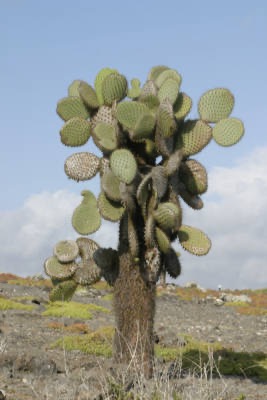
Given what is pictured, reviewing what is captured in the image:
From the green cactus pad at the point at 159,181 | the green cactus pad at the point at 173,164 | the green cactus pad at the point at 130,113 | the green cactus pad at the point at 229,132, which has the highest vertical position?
the green cactus pad at the point at 229,132

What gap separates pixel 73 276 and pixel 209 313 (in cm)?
1563

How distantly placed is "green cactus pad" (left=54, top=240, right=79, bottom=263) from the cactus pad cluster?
2cm

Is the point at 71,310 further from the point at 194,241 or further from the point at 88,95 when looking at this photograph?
the point at 88,95

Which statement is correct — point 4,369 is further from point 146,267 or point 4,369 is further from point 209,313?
point 209,313

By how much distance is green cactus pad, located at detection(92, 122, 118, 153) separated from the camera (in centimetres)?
1012

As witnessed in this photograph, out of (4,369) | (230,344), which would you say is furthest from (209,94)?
(230,344)

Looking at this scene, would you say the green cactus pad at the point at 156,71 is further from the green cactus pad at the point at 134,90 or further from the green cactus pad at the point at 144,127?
the green cactus pad at the point at 144,127

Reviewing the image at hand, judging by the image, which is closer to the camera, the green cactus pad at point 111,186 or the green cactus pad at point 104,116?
the green cactus pad at point 111,186

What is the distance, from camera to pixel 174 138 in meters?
10.4

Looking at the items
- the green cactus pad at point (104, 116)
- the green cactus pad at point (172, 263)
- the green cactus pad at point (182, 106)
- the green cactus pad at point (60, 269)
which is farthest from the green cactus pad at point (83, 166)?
the green cactus pad at point (172, 263)

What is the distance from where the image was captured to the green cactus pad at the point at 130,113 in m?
9.80

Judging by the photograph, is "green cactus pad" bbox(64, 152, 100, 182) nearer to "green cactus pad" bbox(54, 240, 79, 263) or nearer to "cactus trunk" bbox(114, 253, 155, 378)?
"green cactus pad" bbox(54, 240, 79, 263)

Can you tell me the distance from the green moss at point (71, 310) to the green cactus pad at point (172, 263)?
1095cm

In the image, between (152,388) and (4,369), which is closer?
(152,388)
